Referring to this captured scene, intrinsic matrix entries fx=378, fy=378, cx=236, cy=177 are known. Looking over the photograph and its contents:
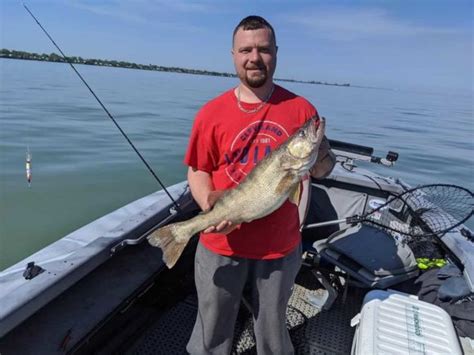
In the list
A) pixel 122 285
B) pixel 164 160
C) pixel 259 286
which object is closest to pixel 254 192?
pixel 259 286

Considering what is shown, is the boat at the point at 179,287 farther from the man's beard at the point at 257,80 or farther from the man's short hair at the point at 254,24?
the man's short hair at the point at 254,24

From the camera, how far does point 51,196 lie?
977 centimetres

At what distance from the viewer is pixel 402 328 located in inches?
112

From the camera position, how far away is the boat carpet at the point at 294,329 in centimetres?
361

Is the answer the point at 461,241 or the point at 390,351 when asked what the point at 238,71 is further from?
the point at 461,241

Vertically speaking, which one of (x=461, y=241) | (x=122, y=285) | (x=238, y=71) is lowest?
(x=122, y=285)

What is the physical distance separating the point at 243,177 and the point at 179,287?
94.8 inches

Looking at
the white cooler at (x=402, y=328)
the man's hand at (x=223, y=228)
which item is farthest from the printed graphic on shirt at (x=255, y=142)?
the white cooler at (x=402, y=328)

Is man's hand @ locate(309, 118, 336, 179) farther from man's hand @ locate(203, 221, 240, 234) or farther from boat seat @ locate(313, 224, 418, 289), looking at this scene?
boat seat @ locate(313, 224, 418, 289)

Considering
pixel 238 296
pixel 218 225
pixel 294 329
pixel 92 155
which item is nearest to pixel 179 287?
pixel 294 329

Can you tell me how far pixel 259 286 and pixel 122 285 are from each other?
56.5 inches

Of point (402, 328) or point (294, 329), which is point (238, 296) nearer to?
point (402, 328)

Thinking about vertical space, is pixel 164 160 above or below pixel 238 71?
below

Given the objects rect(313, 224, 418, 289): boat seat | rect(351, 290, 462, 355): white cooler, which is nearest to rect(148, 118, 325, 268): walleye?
rect(351, 290, 462, 355): white cooler
